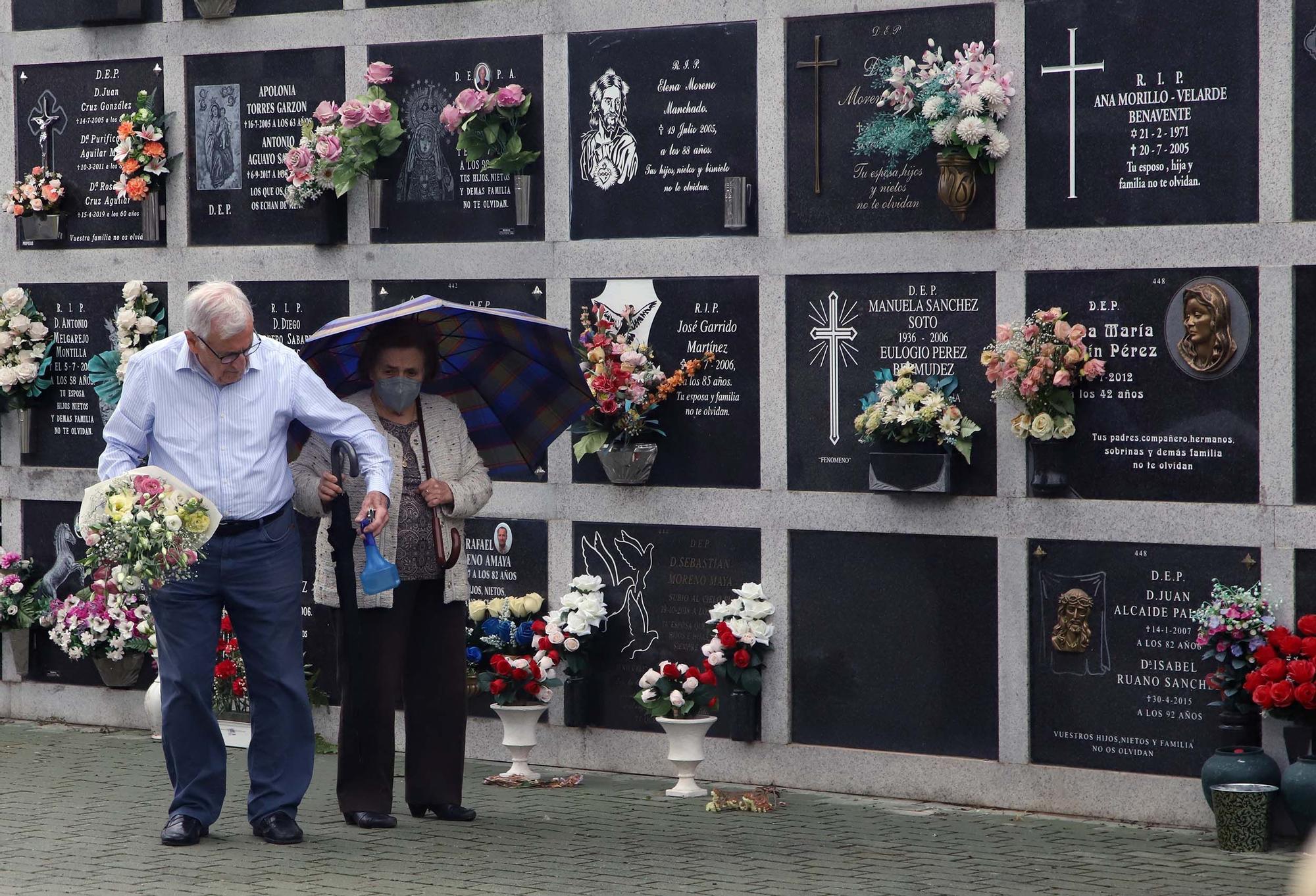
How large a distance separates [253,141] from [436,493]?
2804mm

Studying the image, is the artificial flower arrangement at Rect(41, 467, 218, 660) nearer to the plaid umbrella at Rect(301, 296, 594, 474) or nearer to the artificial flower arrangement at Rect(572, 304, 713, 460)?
the plaid umbrella at Rect(301, 296, 594, 474)

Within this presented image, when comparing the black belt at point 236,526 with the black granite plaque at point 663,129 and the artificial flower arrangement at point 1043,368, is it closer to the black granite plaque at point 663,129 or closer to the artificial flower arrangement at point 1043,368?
the black granite plaque at point 663,129

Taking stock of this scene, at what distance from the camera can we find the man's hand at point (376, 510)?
616 cm

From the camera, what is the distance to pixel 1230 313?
260 inches

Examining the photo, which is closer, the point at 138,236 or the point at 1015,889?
the point at 1015,889

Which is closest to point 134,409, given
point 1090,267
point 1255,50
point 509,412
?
point 509,412

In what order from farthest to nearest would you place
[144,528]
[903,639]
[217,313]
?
[903,639] → [217,313] → [144,528]

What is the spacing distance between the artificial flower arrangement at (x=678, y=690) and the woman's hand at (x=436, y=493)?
1.32 m

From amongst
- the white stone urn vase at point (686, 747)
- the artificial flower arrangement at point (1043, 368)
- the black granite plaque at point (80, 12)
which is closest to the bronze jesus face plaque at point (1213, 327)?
the artificial flower arrangement at point (1043, 368)

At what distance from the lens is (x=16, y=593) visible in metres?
→ 9.03

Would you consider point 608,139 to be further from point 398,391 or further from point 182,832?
point 182,832

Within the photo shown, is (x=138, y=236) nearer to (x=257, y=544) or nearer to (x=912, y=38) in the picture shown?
(x=257, y=544)

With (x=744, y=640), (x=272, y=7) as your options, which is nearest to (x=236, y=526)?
(x=744, y=640)

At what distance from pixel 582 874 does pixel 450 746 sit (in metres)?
1.00
